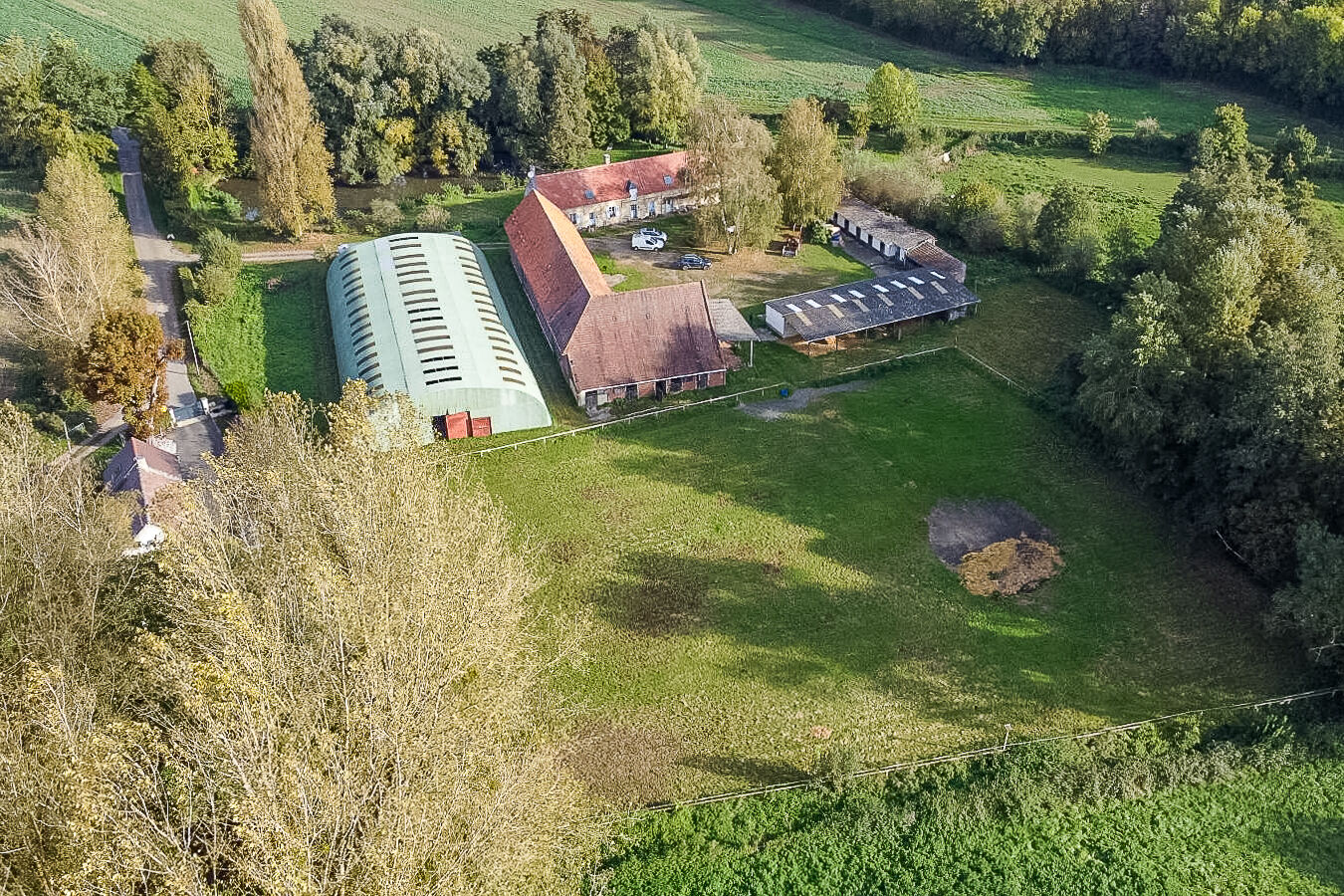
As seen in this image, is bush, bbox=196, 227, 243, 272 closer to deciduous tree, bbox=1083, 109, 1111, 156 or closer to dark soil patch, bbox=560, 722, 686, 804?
dark soil patch, bbox=560, 722, 686, 804

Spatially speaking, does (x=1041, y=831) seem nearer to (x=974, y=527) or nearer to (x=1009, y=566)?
(x=1009, y=566)

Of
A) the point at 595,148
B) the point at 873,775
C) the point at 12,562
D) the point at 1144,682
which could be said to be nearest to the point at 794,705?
the point at 873,775

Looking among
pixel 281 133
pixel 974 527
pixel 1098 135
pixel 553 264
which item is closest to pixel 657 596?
pixel 974 527

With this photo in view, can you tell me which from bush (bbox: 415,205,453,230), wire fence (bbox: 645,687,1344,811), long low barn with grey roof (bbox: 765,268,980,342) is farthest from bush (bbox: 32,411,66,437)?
long low barn with grey roof (bbox: 765,268,980,342)

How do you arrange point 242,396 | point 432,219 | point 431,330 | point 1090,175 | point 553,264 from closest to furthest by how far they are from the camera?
point 242,396
point 431,330
point 553,264
point 432,219
point 1090,175

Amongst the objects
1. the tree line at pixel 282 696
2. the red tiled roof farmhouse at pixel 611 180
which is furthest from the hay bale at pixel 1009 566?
the red tiled roof farmhouse at pixel 611 180

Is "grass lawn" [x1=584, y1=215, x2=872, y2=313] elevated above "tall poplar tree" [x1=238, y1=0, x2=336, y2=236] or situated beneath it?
situated beneath

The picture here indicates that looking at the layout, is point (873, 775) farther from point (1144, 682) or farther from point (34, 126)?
point (34, 126)
